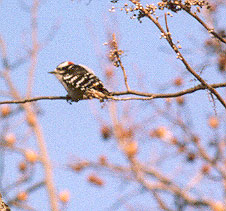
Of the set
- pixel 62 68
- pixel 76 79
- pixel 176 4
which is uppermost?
pixel 62 68

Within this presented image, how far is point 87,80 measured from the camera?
462 cm

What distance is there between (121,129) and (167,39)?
6.84 m

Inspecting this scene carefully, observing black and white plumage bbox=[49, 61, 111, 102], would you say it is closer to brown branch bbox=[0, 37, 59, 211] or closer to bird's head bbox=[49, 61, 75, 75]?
bird's head bbox=[49, 61, 75, 75]

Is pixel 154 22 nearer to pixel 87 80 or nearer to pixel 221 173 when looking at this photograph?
pixel 87 80

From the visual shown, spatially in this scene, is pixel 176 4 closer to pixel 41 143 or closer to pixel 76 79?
pixel 76 79

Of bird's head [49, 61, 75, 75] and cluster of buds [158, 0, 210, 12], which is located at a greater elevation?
bird's head [49, 61, 75, 75]

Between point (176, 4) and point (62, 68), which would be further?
point (62, 68)

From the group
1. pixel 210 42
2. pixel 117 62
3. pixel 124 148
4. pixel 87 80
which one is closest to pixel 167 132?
pixel 124 148

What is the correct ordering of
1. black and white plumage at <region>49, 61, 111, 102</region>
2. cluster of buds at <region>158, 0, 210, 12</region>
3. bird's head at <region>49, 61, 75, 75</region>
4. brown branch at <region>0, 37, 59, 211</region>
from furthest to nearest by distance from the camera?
brown branch at <region>0, 37, 59, 211</region> < bird's head at <region>49, 61, 75, 75</region> < black and white plumage at <region>49, 61, 111, 102</region> < cluster of buds at <region>158, 0, 210, 12</region>

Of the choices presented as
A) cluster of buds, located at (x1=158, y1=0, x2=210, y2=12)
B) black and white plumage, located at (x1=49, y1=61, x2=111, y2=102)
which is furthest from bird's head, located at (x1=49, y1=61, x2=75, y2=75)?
cluster of buds, located at (x1=158, y1=0, x2=210, y2=12)

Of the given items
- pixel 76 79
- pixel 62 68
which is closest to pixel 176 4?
pixel 76 79

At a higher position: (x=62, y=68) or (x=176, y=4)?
(x=62, y=68)

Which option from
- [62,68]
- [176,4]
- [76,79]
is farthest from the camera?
[62,68]

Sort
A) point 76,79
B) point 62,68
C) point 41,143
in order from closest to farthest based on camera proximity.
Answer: point 76,79 → point 62,68 → point 41,143
